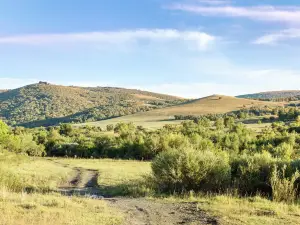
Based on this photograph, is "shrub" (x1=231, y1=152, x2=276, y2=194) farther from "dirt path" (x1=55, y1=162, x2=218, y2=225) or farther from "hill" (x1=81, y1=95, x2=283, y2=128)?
"hill" (x1=81, y1=95, x2=283, y2=128)

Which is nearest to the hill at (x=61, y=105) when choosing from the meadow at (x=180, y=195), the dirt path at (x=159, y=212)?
the meadow at (x=180, y=195)

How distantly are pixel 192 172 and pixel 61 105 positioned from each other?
14463 centimetres

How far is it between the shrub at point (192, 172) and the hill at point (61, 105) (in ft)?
353

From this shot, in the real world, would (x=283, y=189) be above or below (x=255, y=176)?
below

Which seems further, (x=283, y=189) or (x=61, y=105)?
(x=61, y=105)

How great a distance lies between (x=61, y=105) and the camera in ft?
511

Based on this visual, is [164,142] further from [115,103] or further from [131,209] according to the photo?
[115,103]

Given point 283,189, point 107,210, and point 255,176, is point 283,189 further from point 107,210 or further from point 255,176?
point 107,210

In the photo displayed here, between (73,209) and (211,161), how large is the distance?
7.20 m

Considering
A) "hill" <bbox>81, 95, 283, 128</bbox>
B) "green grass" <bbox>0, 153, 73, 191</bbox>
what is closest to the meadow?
"green grass" <bbox>0, 153, 73, 191</bbox>

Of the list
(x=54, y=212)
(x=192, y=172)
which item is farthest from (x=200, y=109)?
(x=54, y=212)

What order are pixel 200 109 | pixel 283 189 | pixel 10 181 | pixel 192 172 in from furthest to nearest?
pixel 200 109 → pixel 10 181 → pixel 192 172 → pixel 283 189

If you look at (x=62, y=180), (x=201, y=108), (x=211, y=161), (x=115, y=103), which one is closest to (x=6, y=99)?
(x=115, y=103)

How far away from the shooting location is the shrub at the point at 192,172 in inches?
646
